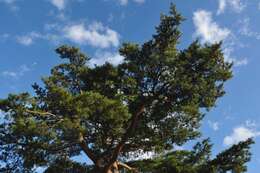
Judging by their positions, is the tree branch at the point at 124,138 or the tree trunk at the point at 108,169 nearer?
the tree branch at the point at 124,138

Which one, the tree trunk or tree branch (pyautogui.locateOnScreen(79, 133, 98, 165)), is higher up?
tree branch (pyautogui.locateOnScreen(79, 133, 98, 165))

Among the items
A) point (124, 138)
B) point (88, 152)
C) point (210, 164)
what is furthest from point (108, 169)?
point (210, 164)

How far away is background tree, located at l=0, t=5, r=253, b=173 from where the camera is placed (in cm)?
2188

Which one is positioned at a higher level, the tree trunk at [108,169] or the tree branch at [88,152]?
the tree branch at [88,152]

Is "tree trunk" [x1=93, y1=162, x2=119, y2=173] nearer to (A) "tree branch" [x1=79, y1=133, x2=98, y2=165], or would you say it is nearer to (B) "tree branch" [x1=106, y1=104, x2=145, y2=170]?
(B) "tree branch" [x1=106, y1=104, x2=145, y2=170]

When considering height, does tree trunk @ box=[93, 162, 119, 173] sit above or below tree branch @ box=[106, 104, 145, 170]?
below

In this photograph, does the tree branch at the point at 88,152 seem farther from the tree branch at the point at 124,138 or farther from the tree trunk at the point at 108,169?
the tree branch at the point at 124,138

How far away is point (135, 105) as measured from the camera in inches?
923

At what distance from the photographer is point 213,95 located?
78.8 feet

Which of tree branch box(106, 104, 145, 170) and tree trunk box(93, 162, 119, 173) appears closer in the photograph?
tree branch box(106, 104, 145, 170)

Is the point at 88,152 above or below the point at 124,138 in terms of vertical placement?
below

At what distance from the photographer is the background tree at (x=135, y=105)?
21.9 metres

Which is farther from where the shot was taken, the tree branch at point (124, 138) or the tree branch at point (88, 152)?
the tree branch at point (88, 152)

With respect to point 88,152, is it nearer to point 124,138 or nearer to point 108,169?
point 108,169
